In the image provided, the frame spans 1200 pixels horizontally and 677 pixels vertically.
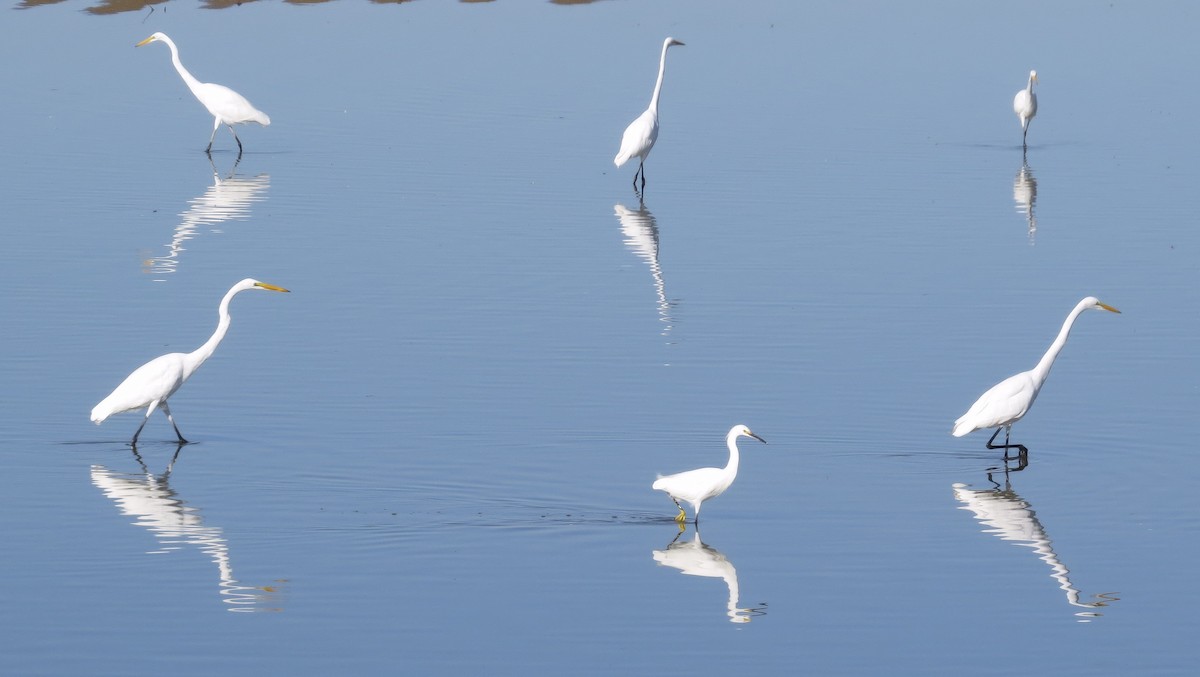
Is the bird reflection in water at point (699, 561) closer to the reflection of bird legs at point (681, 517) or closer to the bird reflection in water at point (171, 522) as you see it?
the reflection of bird legs at point (681, 517)

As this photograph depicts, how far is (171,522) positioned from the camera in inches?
385

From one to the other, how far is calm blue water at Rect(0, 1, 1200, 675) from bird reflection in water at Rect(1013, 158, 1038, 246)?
15 cm

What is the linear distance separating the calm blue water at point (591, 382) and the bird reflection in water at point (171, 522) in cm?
3

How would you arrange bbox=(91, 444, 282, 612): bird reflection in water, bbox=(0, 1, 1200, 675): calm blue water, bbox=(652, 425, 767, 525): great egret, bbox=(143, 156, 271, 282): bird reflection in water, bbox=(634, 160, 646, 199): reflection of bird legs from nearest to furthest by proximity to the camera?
bbox=(0, 1, 1200, 675): calm blue water, bbox=(91, 444, 282, 612): bird reflection in water, bbox=(652, 425, 767, 525): great egret, bbox=(143, 156, 271, 282): bird reflection in water, bbox=(634, 160, 646, 199): reflection of bird legs

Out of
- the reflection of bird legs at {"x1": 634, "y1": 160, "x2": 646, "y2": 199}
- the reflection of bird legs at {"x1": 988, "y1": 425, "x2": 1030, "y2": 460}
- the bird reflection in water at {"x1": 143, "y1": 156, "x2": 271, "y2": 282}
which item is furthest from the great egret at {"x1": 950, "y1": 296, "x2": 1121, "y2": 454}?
the reflection of bird legs at {"x1": 634, "y1": 160, "x2": 646, "y2": 199}

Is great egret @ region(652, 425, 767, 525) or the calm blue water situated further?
great egret @ region(652, 425, 767, 525)

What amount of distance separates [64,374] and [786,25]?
1018 inches

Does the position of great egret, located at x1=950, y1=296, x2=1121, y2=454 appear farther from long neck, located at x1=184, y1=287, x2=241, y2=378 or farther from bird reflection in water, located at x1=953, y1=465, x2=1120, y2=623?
long neck, located at x1=184, y1=287, x2=241, y2=378

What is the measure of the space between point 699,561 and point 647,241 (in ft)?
28.7

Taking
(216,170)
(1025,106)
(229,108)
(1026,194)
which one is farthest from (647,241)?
(1025,106)

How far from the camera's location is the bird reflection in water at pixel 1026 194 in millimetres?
18734

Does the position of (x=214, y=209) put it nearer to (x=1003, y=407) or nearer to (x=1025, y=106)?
(x=1003, y=407)

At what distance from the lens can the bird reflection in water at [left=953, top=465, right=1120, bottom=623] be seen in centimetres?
876

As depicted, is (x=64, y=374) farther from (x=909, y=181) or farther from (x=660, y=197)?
(x=909, y=181)
